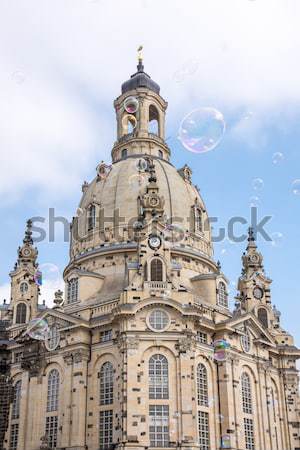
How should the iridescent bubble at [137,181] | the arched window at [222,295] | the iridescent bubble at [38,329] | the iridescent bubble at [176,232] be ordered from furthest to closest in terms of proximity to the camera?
the iridescent bubble at [137,181] → the iridescent bubble at [176,232] → the arched window at [222,295] → the iridescent bubble at [38,329]

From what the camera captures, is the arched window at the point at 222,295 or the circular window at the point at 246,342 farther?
the arched window at the point at 222,295

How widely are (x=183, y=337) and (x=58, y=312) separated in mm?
15007

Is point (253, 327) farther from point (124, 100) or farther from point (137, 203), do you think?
point (124, 100)

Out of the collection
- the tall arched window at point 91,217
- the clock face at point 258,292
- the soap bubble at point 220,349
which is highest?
the tall arched window at point 91,217

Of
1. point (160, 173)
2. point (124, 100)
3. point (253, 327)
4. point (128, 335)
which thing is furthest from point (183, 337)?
point (124, 100)

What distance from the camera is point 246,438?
6444 cm

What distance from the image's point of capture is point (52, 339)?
6788cm

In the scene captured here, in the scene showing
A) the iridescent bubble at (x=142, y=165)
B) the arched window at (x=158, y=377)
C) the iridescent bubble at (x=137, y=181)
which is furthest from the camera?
the iridescent bubble at (x=142, y=165)

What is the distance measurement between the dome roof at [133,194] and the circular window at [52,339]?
12879mm

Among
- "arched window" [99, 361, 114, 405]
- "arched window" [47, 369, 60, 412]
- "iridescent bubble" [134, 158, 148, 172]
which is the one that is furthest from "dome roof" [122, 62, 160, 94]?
"arched window" [99, 361, 114, 405]

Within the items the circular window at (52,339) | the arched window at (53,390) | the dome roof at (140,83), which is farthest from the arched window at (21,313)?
the dome roof at (140,83)

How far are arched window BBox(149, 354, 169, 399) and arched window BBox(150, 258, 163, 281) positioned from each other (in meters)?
8.24

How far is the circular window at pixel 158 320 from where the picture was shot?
61.1 meters

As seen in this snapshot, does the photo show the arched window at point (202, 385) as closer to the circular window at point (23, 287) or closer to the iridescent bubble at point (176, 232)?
the iridescent bubble at point (176, 232)
